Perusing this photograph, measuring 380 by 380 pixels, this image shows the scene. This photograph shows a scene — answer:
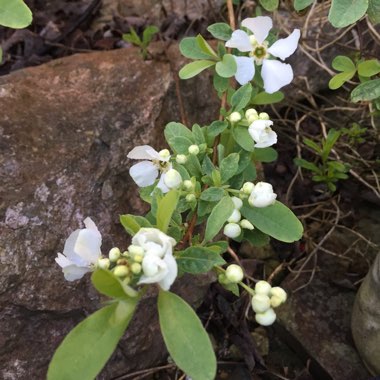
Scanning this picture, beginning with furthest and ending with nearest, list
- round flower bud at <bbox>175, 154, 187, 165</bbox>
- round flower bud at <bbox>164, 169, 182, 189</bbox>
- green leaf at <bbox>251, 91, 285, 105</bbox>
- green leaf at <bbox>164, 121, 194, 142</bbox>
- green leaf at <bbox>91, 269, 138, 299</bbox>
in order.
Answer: green leaf at <bbox>251, 91, 285, 105</bbox> → green leaf at <bbox>164, 121, 194, 142</bbox> → round flower bud at <bbox>175, 154, 187, 165</bbox> → round flower bud at <bbox>164, 169, 182, 189</bbox> → green leaf at <bbox>91, 269, 138, 299</bbox>

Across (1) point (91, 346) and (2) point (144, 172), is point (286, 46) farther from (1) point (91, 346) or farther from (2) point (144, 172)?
(1) point (91, 346)

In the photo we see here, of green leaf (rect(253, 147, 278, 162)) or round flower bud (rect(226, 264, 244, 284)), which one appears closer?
round flower bud (rect(226, 264, 244, 284))

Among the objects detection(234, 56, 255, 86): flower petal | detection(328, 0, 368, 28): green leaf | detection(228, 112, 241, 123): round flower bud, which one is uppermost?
detection(328, 0, 368, 28): green leaf

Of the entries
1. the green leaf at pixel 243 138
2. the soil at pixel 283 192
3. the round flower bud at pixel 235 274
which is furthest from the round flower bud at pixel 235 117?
the soil at pixel 283 192

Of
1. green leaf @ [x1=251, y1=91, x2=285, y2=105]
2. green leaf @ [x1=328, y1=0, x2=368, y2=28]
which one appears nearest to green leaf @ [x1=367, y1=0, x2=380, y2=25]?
green leaf @ [x1=328, y1=0, x2=368, y2=28]

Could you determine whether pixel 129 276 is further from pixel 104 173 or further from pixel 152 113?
pixel 152 113

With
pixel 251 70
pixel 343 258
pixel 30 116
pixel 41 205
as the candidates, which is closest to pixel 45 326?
pixel 41 205

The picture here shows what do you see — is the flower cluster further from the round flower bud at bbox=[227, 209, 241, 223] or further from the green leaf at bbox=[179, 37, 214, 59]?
the green leaf at bbox=[179, 37, 214, 59]

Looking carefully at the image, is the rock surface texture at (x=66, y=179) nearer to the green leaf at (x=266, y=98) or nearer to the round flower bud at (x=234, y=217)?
the green leaf at (x=266, y=98)
